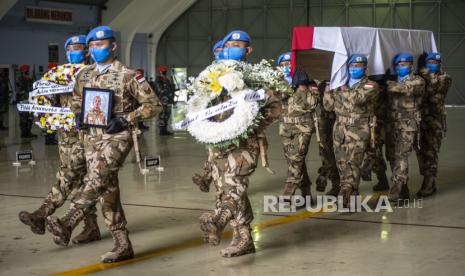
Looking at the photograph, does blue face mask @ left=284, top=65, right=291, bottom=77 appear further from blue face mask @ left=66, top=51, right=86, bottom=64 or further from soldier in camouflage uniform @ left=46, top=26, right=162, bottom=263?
A: soldier in camouflage uniform @ left=46, top=26, right=162, bottom=263

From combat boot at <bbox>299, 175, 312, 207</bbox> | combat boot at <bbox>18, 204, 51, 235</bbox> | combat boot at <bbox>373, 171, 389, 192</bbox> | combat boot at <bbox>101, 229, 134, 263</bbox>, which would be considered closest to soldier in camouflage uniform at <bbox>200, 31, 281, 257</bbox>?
combat boot at <bbox>101, 229, 134, 263</bbox>

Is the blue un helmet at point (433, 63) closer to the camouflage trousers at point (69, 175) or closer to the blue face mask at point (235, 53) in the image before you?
the blue face mask at point (235, 53)

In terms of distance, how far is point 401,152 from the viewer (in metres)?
9.59

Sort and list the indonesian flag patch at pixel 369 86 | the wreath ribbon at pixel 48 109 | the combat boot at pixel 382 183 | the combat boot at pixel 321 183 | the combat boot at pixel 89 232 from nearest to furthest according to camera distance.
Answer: the combat boot at pixel 89 232 → the wreath ribbon at pixel 48 109 → the indonesian flag patch at pixel 369 86 → the combat boot at pixel 321 183 → the combat boot at pixel 382 183

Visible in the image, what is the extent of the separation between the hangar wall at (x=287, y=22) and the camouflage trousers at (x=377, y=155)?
2696 cm

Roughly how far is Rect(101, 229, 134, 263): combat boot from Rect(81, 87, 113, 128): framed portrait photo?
94 centimetres

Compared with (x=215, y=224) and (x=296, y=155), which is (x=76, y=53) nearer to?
(x=215, y=224)

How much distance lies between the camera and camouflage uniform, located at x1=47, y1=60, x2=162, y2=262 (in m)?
6.32

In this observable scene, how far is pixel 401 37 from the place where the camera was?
1042 cm

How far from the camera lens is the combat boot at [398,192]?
31.2 feet

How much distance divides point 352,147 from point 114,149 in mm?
3548

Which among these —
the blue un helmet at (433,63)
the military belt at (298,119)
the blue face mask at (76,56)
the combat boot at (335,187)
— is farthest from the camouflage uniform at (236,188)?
the blue un helmet at (433,63)

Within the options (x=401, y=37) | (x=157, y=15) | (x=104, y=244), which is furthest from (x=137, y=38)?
(x=104, y=244)

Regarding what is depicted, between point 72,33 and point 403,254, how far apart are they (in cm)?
3338
